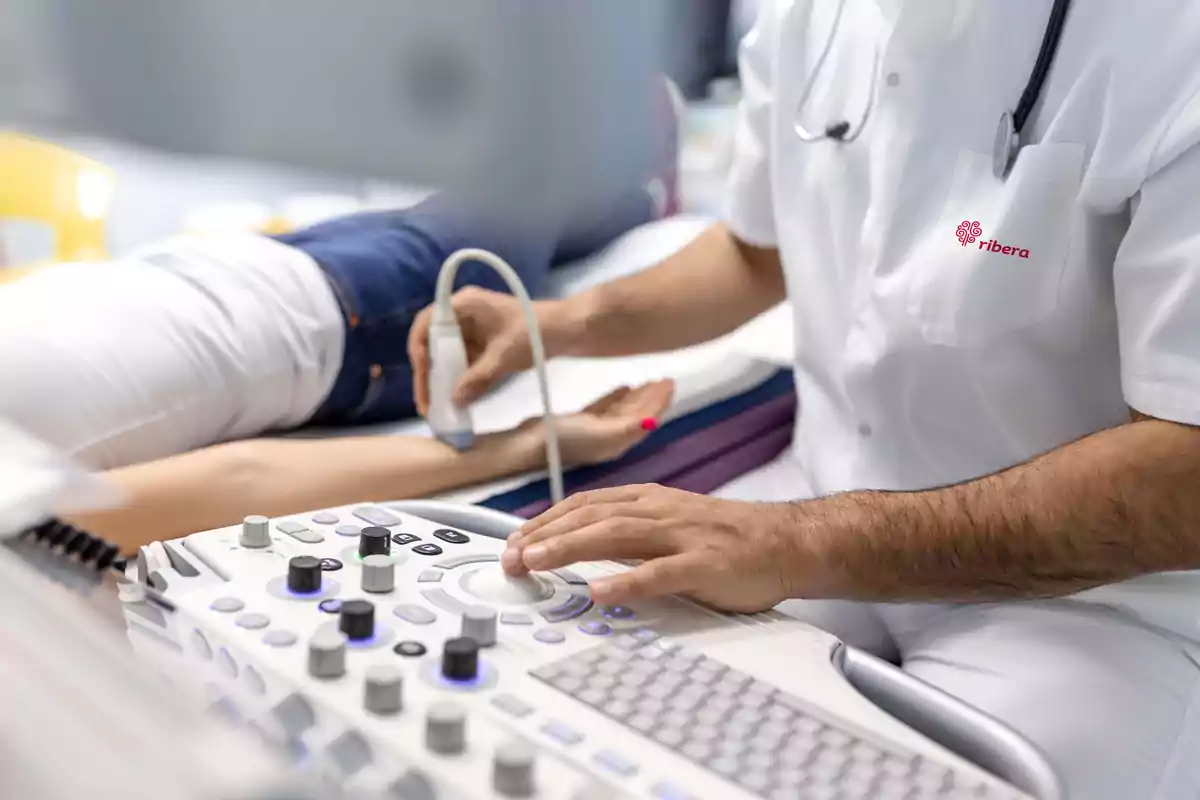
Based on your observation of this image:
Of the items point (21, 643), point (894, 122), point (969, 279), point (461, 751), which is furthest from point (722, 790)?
point (894, 122)

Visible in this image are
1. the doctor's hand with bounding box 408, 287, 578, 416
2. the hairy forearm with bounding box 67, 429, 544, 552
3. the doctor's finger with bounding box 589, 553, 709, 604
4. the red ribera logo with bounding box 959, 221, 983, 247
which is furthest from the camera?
the doctor's hand with bounding box 408, 287, 578, 416

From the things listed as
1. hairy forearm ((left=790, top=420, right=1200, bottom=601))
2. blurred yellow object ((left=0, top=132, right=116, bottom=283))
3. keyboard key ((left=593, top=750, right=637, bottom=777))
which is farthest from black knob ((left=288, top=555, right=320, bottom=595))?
blurred yellow object ((left=0, top=132, right=116, bottom=283))

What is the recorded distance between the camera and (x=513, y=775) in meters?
0.53

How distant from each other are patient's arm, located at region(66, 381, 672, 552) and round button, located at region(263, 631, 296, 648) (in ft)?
1.19

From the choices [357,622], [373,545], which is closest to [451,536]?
[373,545]

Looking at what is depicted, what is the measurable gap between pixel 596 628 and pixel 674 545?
91mm

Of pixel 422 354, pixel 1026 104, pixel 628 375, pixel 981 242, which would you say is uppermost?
pixel 1026 104

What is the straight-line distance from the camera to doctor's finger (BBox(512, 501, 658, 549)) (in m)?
0.78

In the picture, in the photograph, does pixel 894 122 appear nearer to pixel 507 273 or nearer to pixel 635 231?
pixel 507 273

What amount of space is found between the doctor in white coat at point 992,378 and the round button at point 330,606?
0.12 metres

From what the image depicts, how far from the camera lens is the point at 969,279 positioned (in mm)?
953

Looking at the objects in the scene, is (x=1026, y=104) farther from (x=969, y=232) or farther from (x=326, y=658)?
(x=326, y=658)

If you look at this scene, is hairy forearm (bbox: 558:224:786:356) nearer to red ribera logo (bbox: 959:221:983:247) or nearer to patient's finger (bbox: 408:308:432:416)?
patient's finger (bbox: 408:308:432:416)

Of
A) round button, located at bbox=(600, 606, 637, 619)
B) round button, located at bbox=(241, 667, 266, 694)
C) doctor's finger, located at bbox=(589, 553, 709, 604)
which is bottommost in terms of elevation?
round button, located at bbox=(600, 606, 637, 619)
